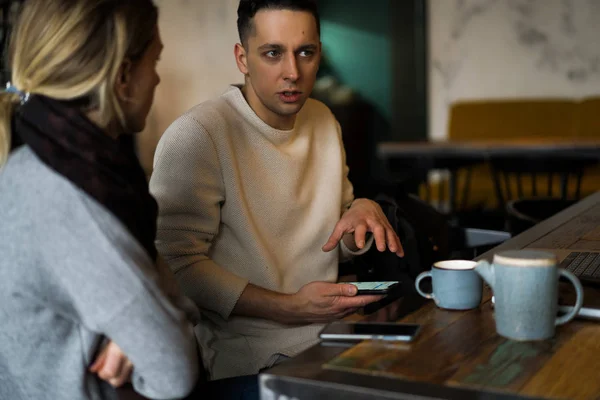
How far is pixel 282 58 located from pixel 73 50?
70 cm

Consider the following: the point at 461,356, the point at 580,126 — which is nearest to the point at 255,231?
the point at 461,356

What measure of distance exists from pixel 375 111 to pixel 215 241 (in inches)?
206

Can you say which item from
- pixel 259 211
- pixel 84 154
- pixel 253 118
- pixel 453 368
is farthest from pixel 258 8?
pixel 453 368

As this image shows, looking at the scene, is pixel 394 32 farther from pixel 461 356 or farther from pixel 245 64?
pixel 461 356

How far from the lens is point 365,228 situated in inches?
62.4

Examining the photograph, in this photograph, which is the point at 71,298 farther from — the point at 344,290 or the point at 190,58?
the point at 190,58

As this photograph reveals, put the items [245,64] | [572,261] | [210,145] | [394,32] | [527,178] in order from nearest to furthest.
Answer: [572,261]
[210,145]
[245,64]
[527,178]
[394,32]

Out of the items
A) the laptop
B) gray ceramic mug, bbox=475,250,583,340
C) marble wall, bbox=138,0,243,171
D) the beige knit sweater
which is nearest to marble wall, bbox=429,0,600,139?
marble wall, bbox=138,0,243,171

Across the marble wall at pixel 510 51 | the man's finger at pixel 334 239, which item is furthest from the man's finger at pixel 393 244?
the marble wall at pixel 510 51

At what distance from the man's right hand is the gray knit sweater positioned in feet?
1.43

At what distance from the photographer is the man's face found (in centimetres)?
163

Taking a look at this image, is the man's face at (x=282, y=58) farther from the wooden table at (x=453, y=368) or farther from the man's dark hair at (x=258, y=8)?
the wooden table at (x=453, y=368)

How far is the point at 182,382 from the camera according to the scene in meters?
0.97

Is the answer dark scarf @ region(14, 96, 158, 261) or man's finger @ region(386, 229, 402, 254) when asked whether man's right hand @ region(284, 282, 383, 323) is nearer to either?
man's finger @ region(386, 229, 402, 254)
